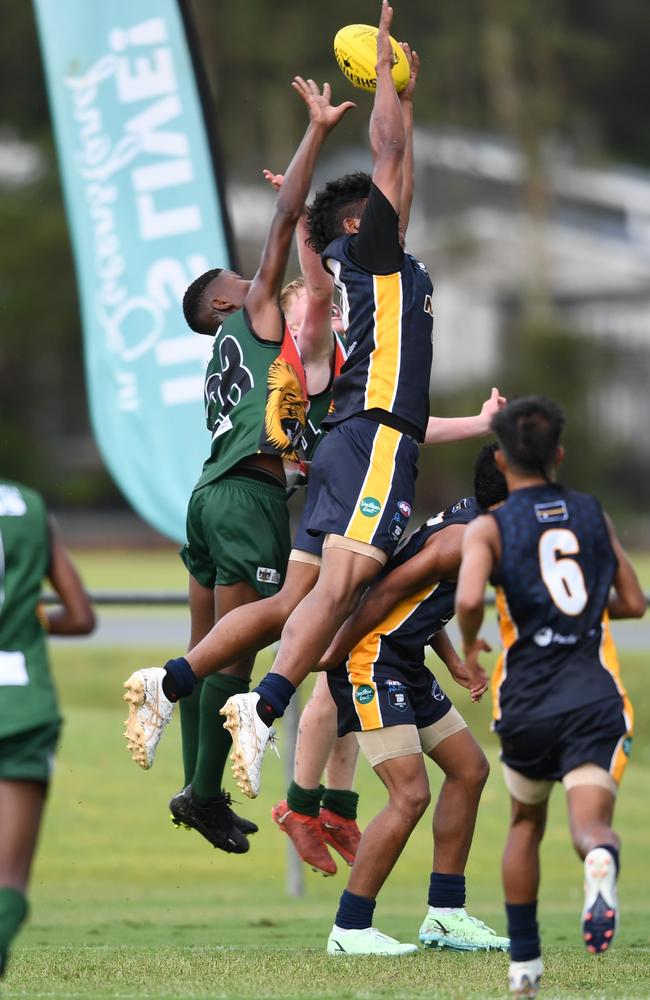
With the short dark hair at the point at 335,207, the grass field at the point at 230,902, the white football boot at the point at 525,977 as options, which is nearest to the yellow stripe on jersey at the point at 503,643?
the white football boot at the point at 525,977

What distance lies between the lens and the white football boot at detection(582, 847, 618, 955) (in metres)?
5.06

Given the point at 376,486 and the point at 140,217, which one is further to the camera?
the point at 140,217

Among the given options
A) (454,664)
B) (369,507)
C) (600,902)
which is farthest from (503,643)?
(454,664)

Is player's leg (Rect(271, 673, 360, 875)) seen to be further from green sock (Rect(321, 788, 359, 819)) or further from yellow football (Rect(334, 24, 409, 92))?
yellow football (Rect(334, 24, 409, 92))

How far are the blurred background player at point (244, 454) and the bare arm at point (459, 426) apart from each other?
561 millimetres

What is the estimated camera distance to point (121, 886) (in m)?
11.1

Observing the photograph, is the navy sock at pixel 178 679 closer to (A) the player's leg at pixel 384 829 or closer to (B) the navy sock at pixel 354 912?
(A) the player's leg at pixel 384 829

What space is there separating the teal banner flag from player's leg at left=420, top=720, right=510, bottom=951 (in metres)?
3.73

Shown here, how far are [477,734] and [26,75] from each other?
3290cm

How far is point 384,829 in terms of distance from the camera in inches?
268

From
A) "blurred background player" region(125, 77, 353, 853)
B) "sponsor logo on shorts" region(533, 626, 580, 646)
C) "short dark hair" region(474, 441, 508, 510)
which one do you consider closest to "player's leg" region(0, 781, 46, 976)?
"sponsor logo on shorts" region(533, 626, 580, 646)

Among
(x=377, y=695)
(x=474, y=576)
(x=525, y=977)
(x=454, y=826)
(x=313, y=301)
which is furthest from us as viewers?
(x=313, y=301)

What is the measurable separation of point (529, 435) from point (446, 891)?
249 centimetres

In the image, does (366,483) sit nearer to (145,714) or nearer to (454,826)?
(145,714)
